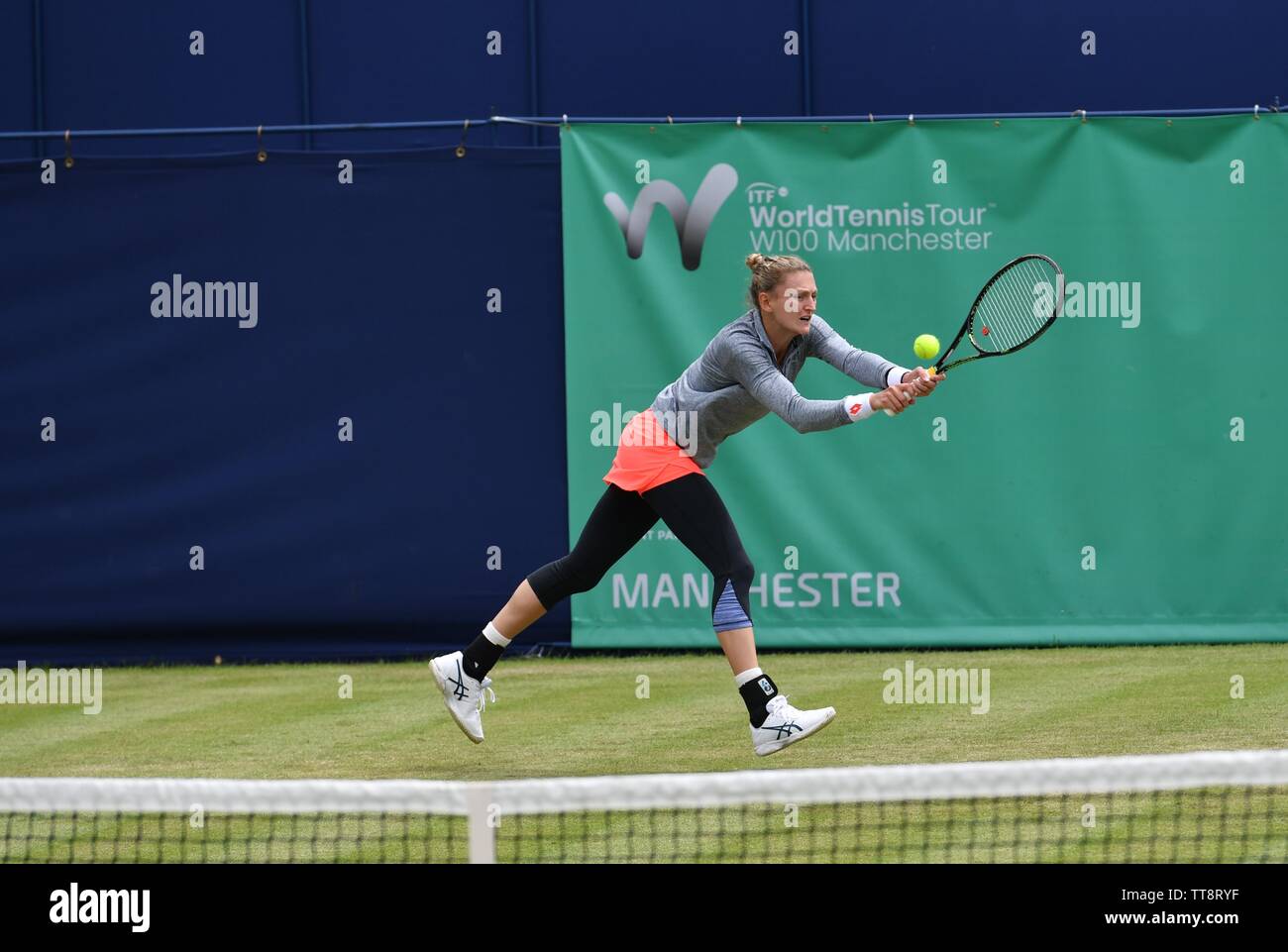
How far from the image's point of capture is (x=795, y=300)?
19.1 ft

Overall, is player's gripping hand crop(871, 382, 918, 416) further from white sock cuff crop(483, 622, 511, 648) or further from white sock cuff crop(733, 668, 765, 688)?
white sock cuff crop(483, 622, 511, 648)

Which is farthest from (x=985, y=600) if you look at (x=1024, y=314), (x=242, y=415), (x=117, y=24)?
(x=117, y=24)

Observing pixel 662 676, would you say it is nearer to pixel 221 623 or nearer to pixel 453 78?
pixel 221 623

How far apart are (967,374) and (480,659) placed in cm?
375

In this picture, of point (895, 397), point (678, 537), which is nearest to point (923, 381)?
point (895, 397)

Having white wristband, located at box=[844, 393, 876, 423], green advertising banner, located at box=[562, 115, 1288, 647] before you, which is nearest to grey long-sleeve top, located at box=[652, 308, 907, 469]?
Answer: white wristband, located at box=[844, 393, 876, 423]

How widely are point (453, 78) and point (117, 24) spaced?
223cm

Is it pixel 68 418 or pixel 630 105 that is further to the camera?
pixel 630 105

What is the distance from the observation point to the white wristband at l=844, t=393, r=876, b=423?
17.8 feet

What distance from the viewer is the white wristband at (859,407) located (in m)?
5.43

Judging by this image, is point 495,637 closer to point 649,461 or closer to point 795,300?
point 649,461

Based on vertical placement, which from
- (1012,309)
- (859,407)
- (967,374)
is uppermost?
(1012,309)

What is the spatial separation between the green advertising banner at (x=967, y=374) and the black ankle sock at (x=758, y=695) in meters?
3.35

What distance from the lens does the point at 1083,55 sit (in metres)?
11.3
